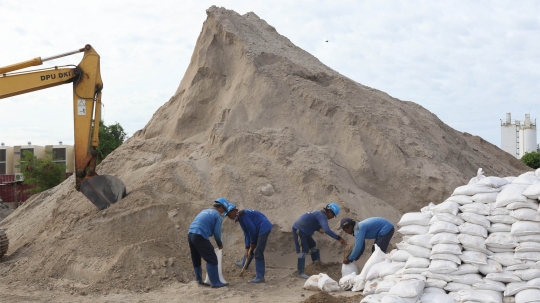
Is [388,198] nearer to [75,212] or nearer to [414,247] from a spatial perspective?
[414,247]

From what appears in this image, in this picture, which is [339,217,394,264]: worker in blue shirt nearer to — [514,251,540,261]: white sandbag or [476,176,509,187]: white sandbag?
[476,176,509,187]: white sandbag

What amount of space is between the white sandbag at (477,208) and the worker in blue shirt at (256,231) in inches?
118

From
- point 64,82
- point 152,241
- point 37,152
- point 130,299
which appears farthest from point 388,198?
point 37,152

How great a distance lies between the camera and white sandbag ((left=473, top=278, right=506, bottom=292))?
20.8 ft

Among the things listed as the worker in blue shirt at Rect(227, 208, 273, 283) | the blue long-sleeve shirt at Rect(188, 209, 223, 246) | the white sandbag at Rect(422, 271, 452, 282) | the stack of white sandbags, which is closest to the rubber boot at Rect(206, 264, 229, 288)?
the blue long-sleeve shirt at Rect(188, 209, 223, 246)

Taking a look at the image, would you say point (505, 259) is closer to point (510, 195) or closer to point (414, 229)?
point (510, 195)

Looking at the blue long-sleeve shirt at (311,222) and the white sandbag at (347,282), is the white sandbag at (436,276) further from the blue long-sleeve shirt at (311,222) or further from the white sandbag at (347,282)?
the blue long-sleeve shirt at (311,222)

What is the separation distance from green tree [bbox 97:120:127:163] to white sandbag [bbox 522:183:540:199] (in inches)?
822

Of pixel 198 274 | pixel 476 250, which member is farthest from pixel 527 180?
pixel 198 274

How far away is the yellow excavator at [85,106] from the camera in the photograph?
34.7ft

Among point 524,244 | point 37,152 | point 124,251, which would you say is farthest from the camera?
point 37,152

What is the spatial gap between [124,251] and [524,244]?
5.81 meters

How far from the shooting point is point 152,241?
9.48 m

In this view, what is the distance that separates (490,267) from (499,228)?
48cm
